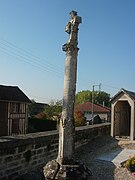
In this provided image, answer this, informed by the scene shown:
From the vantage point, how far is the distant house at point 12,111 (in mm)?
20859

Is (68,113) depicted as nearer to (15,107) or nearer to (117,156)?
(117,156)

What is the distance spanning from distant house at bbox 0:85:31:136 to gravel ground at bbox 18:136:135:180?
827 cm

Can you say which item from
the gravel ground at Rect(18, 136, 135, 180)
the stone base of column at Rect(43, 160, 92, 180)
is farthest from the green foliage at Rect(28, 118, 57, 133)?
the stone base of column at Rect(43, 160, 92, 180)

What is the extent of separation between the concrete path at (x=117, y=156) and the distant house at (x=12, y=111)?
1037 cm

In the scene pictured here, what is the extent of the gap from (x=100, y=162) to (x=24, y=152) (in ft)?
10.7

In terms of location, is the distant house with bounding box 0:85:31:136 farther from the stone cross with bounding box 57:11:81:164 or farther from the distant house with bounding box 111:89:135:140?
the stone cross with bounding box 57:11:81:164

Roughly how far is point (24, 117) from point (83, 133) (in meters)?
10.5

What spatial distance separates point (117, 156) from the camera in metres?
11.6

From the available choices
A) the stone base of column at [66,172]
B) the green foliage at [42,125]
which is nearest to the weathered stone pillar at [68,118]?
the stone base of column at [66,172]

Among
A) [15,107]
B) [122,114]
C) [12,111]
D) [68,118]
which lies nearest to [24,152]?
[68,118]

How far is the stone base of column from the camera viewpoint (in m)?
6.11

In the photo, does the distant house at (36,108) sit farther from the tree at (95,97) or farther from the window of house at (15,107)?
the tree at (95,97)

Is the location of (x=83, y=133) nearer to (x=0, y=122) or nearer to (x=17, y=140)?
(x=17, y=140)

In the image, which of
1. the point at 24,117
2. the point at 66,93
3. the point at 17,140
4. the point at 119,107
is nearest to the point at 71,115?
the point at 66,93
